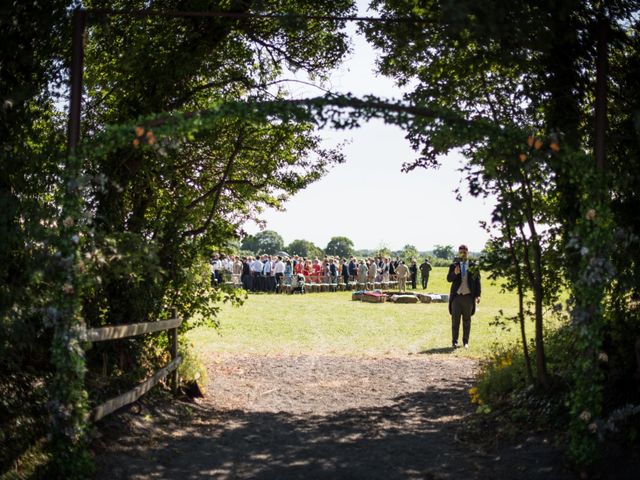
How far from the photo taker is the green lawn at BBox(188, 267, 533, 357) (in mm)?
13445

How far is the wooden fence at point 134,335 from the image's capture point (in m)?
5.49

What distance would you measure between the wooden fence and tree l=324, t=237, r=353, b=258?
358 ft

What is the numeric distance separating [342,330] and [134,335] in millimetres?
10467

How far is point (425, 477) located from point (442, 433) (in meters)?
1.63

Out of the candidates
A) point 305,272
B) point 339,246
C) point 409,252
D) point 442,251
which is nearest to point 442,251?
point 442,251

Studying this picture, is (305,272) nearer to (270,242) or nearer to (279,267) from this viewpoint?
(279,267)

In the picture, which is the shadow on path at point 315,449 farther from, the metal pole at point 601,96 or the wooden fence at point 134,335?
the metal pole at point 601,96

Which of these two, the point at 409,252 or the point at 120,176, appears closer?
the point at 120,176

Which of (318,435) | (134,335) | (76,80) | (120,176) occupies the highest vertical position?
(76,80)

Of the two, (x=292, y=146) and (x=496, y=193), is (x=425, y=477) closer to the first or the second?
(x=496, y=193)

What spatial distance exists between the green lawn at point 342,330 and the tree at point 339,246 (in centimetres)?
9379

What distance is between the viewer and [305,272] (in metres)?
32.6

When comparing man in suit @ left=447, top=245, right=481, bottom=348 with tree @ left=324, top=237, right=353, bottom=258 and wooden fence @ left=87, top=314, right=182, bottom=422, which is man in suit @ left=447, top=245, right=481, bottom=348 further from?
tree @ left=324, top=237, right=353, bottom=258

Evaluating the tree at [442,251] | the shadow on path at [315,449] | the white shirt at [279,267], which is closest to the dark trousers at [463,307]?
the shadow on path at [315,449]
